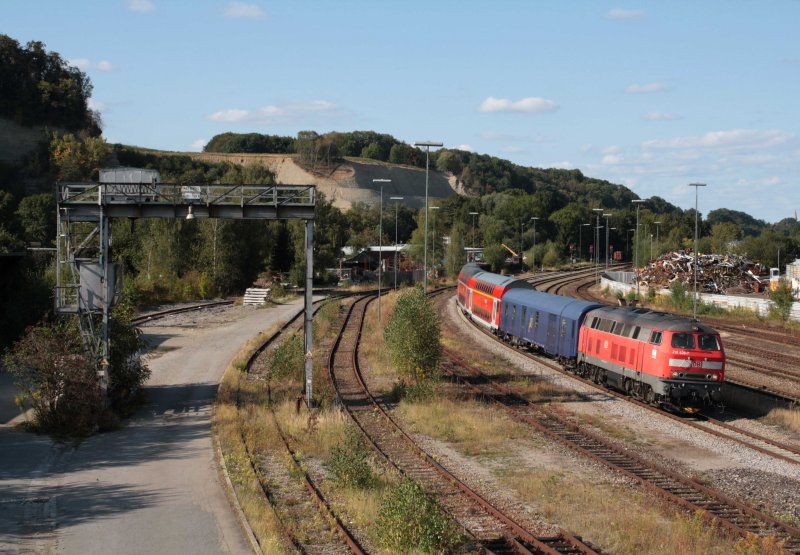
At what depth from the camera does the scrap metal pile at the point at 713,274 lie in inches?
3031

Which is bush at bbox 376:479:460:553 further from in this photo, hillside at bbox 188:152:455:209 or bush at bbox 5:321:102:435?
hillside at bbox 188:152:455:209

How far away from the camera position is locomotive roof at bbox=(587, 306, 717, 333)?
25.4 meters

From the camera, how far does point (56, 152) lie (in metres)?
113

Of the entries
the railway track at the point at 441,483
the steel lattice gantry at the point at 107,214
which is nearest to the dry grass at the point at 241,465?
the steel lattice gantry at the point at 107,214

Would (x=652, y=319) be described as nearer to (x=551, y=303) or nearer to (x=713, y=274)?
(x=551, y=303)

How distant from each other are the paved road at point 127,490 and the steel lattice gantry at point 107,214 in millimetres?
3109

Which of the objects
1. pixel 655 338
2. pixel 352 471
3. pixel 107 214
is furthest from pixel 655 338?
pixel 107 214

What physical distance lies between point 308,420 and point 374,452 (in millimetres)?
3514

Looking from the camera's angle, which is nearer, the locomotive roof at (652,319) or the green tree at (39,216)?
the locomotive roof at (652,319)

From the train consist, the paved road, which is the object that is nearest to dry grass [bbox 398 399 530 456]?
the train consist

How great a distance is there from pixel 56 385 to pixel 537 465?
1329 cm

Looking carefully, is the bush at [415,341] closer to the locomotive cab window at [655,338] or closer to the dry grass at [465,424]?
the dry grass at [465,424]

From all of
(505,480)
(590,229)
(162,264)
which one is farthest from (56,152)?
(505,480)

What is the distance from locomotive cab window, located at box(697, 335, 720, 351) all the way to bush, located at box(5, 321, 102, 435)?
17.7m
